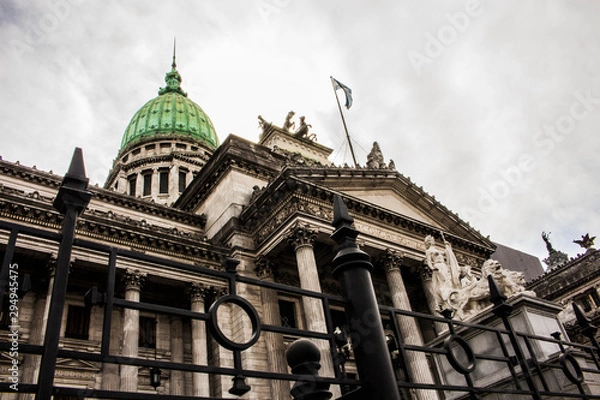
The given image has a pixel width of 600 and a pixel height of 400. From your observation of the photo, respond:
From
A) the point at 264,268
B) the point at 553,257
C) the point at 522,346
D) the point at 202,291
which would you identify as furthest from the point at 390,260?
the point at 553,257

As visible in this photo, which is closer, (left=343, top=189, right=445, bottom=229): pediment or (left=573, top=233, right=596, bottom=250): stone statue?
(left=343, top=189, right=445, bottom=229): pediment

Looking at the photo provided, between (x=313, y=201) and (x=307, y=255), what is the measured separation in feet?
9.73

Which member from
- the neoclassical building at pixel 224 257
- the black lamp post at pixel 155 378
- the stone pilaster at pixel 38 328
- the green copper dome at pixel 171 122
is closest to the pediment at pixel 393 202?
the neoclassical building at pixel 224 257

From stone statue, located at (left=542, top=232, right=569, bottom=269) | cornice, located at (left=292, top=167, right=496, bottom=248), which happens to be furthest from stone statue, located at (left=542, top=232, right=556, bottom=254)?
cornice, located at (left=292, top=167, right=496, bottom=248)

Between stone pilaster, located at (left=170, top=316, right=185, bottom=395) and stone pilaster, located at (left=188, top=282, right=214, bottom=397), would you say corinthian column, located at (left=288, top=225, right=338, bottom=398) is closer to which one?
stone pilaster, located at (left=188, top=282, right=214, bottom=397)

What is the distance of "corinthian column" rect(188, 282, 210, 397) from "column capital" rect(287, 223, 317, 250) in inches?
179

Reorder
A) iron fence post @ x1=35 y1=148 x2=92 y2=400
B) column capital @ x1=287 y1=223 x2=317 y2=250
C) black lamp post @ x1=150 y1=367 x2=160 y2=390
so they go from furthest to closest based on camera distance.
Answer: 1. column capital @ x1=287 y1=223 x2=317 y2=250
2. black lamp post @ x1=150 y1=367 x2=160 y2=390
3. iron fence post @ x1=35 y1=148 x2=92 y2=400

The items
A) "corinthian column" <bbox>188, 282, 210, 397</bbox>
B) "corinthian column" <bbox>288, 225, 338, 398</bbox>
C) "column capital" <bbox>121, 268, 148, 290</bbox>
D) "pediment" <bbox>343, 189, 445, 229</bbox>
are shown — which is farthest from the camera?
"pediment" <bbox>343, 189, 445, 229</bbox>

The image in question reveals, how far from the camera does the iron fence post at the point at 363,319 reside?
3223 millimetres

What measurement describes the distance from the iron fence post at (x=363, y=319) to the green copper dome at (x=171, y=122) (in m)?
44.4

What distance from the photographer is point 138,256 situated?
3084 millimetres

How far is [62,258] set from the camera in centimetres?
282

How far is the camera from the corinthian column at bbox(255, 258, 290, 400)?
18.3 m

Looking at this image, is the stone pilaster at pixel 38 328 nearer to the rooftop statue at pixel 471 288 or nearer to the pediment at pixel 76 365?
the pediment at pixel 76 365
